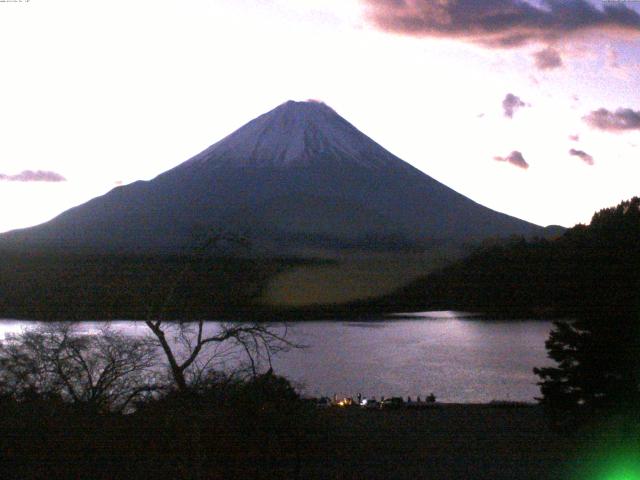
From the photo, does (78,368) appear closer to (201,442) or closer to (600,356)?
(201,442)

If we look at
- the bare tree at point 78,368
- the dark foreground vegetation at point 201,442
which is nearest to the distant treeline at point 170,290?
the bare tree at point 78,368

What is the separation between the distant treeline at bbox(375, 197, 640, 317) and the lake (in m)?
1.00

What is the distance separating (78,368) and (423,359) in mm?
17354

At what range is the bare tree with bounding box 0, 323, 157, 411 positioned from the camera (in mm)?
5727

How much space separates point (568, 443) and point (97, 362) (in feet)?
14.3

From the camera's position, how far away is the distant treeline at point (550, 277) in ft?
26.7

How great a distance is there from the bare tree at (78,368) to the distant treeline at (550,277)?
465cm

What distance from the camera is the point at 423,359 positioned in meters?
22.3

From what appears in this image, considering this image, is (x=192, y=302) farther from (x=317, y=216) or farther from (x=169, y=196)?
(x=317, y=216)

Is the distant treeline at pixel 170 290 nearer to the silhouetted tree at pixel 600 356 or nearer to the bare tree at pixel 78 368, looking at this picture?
the bare tree at pixel 78 368

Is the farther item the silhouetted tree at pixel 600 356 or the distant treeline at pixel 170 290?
the silhouetted tree at pixel 600 356

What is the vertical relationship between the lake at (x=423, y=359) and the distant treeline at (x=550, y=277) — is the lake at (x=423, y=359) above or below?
below

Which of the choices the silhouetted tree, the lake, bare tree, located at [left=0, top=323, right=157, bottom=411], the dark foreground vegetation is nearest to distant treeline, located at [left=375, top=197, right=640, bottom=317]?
the silhouetted tree

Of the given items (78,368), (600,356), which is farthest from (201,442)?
(600,356)
